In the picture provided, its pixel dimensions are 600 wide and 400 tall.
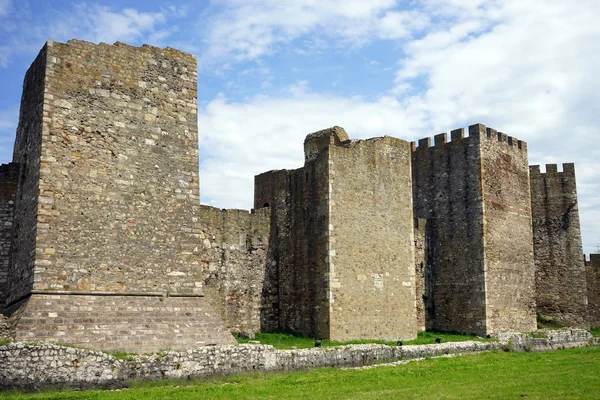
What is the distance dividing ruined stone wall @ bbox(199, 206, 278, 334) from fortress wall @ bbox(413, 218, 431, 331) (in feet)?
23.6

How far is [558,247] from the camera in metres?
32.8

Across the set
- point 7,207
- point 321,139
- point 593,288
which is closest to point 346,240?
point 321,139

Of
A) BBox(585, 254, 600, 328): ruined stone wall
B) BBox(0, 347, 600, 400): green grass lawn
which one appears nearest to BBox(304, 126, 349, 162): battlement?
BBox(0, 347, 600, 400): green grass lawn

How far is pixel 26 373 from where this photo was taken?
45.5 ft

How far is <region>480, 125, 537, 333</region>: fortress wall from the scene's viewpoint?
1104 inches

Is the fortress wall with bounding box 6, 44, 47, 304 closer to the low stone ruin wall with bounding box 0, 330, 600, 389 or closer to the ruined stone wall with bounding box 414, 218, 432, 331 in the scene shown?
the low stone ruin wall with bounding box 0, 330, 600, 389

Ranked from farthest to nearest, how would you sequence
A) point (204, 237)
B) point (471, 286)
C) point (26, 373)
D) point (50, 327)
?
point (471, 286), point (204, 237), point (50, 327), point (26, 373)

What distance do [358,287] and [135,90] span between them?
10.6m

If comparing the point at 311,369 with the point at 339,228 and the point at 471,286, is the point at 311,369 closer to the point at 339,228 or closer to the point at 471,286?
the point at 339,228

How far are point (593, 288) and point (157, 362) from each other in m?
27.7

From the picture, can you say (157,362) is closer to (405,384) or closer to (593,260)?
(405,384)

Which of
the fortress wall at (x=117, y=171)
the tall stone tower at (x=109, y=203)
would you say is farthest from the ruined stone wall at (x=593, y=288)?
the fortress wall at (x=117, y=171)

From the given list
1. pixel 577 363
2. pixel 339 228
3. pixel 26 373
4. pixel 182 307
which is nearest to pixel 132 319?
pixel 182 307

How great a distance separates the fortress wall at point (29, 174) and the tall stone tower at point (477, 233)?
18.0 metres
